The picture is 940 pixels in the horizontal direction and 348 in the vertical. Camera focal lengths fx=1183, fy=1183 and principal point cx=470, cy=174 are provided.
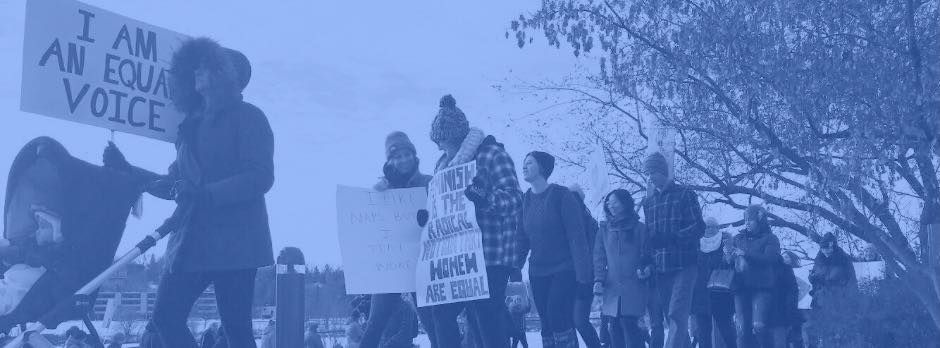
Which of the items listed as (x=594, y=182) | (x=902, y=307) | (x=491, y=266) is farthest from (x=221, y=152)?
(x=902, y=307)

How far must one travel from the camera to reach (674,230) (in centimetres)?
827

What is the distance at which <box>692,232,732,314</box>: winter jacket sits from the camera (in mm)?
9789

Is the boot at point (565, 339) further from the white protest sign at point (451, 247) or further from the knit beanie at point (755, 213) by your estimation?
the knit beanie at point (755, 213)

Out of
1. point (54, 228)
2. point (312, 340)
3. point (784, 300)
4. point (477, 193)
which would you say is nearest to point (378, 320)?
point (477, 193)

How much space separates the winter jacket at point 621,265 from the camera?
8.68m

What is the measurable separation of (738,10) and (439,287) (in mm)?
8262

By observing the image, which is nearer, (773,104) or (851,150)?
(851,150)

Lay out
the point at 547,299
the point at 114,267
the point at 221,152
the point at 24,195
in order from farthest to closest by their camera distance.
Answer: the point at 547,299 → the point at 24,195 → the point at 114,267 → the point at 221,152

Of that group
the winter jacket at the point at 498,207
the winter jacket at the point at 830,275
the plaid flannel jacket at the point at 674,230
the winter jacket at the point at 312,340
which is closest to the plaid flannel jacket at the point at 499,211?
the winter jacket at the point at 498,207

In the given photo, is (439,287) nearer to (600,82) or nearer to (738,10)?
(738,10)

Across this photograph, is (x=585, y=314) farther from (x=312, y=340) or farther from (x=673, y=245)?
(x=312, y=340)

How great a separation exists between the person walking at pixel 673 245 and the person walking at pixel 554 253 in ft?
3.15

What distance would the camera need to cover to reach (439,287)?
638 centimetres

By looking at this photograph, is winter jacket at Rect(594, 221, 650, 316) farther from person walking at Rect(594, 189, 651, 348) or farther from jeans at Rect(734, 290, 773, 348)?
jeans at Rect(734, 290, 773, 348)
